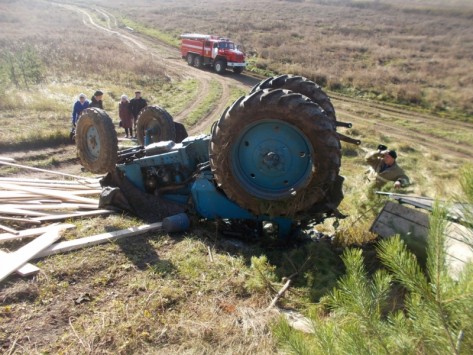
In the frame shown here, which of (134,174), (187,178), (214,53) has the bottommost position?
(214,53)

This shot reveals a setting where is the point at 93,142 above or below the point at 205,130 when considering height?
above

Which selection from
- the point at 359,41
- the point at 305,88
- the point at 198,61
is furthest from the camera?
the point at 359,41

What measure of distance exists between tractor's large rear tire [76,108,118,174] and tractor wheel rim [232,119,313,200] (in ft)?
6.57

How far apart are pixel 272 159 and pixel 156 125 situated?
3612 mm

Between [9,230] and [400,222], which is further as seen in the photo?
[9,230]

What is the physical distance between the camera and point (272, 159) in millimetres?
5438

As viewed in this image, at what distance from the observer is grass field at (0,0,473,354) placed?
3.94 metres

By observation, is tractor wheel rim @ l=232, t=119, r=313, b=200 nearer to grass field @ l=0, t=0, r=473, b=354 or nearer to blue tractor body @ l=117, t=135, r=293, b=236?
blue tractor body @ l=117, t=135, r=293, b=236

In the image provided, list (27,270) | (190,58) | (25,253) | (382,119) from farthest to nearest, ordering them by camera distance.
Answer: (190,58)
(382,119)
(25,253)
(27,270)

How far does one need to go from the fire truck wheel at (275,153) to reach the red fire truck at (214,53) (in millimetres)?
21758

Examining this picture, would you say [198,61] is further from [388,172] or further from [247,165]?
[247,165]

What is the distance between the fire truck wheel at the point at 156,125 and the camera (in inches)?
320

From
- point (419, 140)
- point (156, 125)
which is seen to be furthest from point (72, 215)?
point (419, 140)

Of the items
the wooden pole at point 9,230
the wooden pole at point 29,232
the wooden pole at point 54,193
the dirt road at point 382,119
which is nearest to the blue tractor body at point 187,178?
the wooden pole at point 54,193
